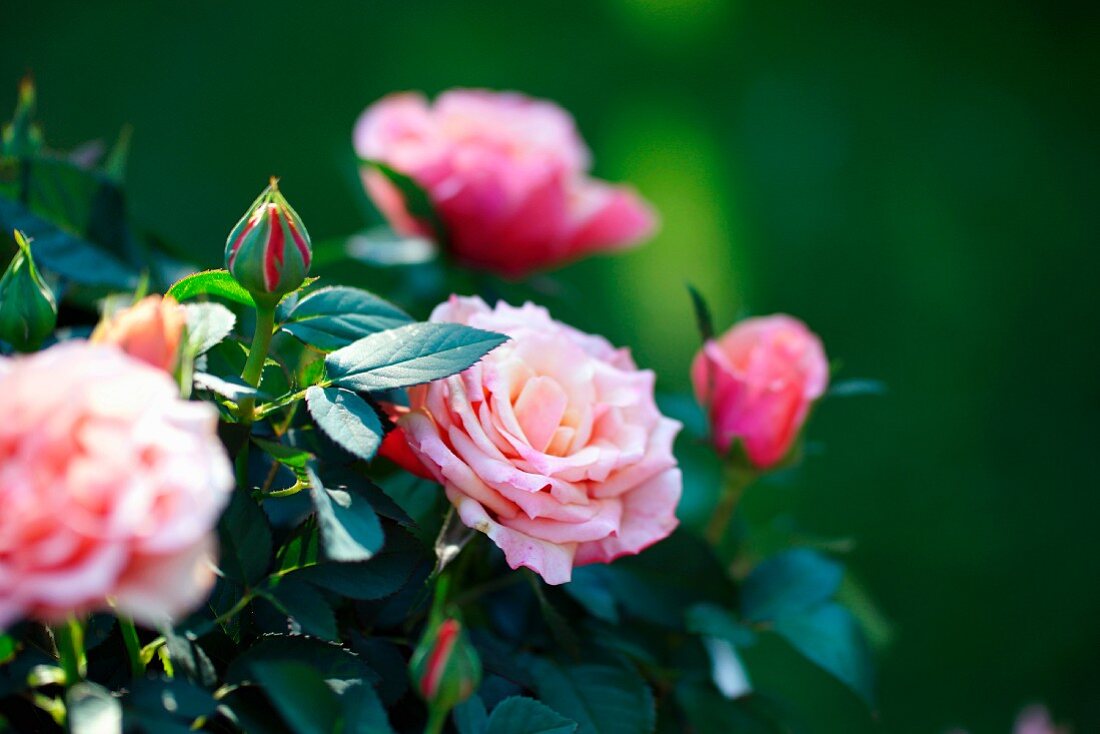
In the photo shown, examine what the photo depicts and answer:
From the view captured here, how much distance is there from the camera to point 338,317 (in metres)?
0.41

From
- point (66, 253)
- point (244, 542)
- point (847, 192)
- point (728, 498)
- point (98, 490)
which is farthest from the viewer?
point (847, 192)

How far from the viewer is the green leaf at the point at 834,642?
501 mm

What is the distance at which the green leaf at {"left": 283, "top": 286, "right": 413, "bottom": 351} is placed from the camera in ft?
1.31

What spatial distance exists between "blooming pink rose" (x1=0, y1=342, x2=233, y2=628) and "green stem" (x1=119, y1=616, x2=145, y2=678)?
0.07 metres

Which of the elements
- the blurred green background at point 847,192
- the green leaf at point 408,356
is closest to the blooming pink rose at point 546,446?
the green leaf at point 408,356

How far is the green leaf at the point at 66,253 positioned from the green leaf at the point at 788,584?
1.11 ft

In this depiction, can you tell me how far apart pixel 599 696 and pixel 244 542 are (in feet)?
0.51

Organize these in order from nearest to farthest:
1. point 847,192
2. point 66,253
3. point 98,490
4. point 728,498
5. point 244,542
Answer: point 98,490, point 244,542, point 66,253, point 728,498, point 847,192

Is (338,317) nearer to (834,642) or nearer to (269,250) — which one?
(269,250)

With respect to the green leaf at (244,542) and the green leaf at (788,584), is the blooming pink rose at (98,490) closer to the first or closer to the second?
the green leaf at (244,542)

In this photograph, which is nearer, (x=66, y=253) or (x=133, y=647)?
(x=133, y=647)

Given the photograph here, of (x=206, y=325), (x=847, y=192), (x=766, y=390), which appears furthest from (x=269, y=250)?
(x=847, y=192)

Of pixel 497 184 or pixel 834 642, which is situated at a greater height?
pixel 497 184

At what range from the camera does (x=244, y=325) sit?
507 mm
